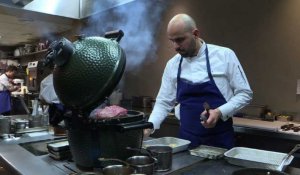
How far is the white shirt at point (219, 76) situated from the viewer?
1.91 meters

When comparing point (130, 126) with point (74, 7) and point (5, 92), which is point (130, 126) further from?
point (5, 92)

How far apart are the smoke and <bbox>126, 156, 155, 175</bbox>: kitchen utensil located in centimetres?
371

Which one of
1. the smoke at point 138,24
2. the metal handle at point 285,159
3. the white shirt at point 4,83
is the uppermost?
the smoke at point 138,24

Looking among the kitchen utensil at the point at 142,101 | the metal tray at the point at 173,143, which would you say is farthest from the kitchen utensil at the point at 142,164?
A: the kitchen utensil at the point at 142,101

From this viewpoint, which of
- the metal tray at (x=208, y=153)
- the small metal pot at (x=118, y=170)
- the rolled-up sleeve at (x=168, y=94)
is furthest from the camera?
the rolled-up sleeve at (x=168, y=94)

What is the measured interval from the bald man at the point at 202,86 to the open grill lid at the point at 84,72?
2.82 ft

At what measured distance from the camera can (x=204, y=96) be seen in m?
1.94

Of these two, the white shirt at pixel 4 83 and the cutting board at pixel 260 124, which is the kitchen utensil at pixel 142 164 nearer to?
the cutting board at pixel 260 124

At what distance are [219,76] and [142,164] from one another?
106 centimetres

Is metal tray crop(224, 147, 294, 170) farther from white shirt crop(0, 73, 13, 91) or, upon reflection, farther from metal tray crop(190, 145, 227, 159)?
white shirt crop(0, 73, 13, 91)

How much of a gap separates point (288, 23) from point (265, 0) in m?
0.39

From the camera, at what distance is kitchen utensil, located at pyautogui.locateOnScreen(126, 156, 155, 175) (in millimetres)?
1040

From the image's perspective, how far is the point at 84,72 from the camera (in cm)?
105

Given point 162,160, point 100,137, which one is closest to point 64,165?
point 100,137
